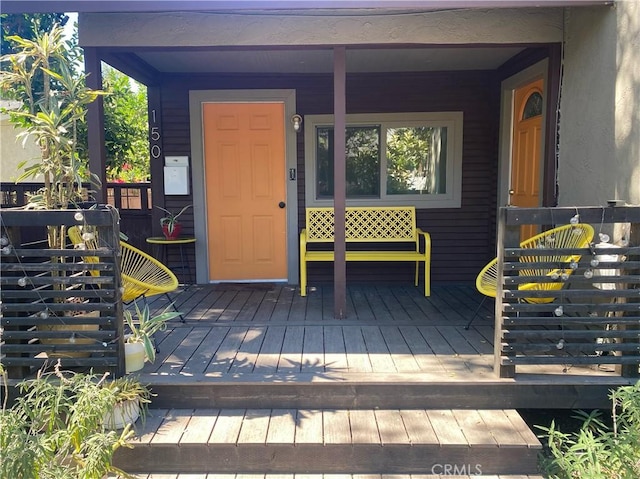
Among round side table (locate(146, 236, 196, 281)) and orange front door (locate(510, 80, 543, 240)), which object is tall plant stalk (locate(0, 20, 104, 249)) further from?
orange front door (locate(510, 80, 543, 240))

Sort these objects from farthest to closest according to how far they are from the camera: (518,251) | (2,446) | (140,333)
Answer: (140,333)
(518,251)
(2,446)

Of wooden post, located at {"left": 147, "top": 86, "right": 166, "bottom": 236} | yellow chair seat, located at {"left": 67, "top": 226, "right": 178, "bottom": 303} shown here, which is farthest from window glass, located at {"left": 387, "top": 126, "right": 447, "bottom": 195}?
yellow chair seat, located at {"left": 67, "top": 226, "right": 178, "bottom": 303}

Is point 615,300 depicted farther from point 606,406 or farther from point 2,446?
point 2,446

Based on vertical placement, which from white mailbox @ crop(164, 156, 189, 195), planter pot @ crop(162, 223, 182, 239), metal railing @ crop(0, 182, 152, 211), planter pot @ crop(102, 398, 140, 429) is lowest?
planter pot @ crop(102, 398, 140, 429)

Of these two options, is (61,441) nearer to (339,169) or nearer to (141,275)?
(141,275)

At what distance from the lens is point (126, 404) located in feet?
7.47

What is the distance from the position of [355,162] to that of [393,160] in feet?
1.33

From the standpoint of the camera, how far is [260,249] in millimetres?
5031

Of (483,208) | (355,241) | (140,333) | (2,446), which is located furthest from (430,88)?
(2,446)

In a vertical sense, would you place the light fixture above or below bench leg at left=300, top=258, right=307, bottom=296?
above

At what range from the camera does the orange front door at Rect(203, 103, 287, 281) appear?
16.1ft

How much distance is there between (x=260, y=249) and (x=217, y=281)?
582 millimetres

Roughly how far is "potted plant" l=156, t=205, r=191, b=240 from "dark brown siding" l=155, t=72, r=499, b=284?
87mm

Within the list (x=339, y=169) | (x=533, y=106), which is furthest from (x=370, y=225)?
(x=533, y=106)
